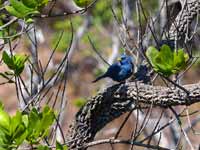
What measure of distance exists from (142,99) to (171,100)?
15 cm

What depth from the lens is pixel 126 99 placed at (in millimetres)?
2398

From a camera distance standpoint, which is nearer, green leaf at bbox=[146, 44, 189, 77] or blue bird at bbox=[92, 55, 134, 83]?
green leaf at bbox=[146, 44, 189, 77]

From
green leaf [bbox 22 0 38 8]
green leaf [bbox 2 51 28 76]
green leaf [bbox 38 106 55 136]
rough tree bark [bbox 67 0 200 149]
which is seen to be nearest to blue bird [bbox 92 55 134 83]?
rough tree bark [bbox 67 0 200 149]

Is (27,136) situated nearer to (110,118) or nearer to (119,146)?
(110,118)

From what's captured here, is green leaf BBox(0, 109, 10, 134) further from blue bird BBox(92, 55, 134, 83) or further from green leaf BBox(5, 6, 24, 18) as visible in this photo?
blue bird BBox(92, 55, 134, 83)

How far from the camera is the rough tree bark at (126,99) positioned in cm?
218

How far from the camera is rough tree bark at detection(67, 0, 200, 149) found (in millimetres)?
2182

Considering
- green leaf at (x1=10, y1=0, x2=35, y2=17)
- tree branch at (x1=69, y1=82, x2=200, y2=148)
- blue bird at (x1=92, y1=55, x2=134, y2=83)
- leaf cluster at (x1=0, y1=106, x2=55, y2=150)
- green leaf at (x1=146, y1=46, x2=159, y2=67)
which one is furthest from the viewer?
blue bird at (x1=92, y1=55, x2=134, y2=83)

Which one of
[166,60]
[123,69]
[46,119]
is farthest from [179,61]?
[123,69]

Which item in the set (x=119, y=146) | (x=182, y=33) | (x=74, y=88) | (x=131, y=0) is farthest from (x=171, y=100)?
(x=74, y=88)

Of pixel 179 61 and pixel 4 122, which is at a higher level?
pixel 179 61

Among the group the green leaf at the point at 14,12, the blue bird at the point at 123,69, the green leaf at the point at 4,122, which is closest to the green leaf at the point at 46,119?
the green leaf at the point at 4,122

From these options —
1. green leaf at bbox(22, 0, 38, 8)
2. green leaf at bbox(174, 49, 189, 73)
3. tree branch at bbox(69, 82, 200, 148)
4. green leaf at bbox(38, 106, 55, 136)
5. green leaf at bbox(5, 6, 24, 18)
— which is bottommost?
tree branch at bbox(69, 82, 200, 148)

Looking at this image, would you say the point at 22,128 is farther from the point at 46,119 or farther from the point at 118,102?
the point at 118,102
